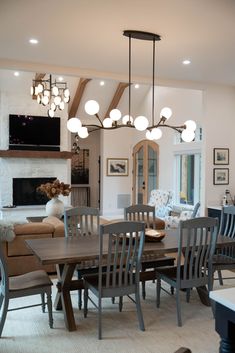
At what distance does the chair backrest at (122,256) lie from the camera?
3100 millimetres

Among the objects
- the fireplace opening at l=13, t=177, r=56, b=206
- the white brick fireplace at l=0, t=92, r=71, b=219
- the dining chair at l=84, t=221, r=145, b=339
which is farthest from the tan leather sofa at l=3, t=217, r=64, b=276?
the fireplace opening at l=13, t=177, r=56, b=206

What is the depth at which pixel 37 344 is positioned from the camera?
3039mm

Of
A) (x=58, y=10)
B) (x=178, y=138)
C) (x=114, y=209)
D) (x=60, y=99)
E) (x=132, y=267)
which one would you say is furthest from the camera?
(x=114, y=209)

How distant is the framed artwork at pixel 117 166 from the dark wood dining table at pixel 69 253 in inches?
295

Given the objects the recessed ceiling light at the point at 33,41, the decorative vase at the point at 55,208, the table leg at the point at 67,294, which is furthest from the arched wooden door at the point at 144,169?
the table leg at the point at 67,294

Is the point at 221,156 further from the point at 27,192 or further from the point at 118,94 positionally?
the point at 27,192

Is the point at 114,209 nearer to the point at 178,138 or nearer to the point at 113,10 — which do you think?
the point at 178,138

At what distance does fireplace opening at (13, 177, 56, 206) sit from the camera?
31.3ft

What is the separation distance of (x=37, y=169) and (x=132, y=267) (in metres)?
6.94

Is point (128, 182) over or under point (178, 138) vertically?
under

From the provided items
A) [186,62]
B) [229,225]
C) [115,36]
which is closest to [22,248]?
[229,225]

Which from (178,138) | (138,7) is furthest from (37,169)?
(138,7)

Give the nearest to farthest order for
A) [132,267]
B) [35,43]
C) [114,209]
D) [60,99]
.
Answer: [132,267] < [35,43] < [60,99] < [114,209]

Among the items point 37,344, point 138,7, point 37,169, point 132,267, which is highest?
point 138,7
